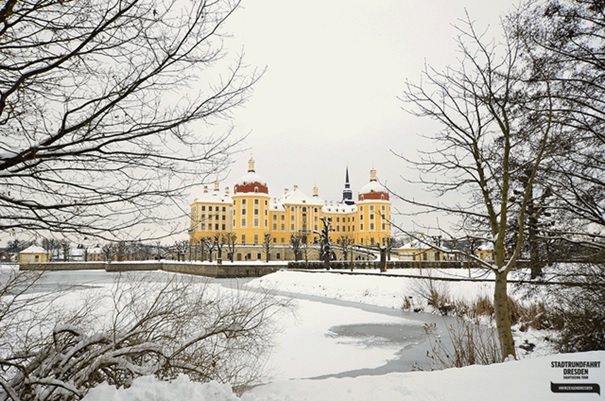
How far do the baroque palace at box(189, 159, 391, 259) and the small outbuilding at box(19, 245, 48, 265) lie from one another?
68791 mm

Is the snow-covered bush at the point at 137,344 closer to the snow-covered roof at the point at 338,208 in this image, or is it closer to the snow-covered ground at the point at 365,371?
the snow-covered ground at the point at 365,371

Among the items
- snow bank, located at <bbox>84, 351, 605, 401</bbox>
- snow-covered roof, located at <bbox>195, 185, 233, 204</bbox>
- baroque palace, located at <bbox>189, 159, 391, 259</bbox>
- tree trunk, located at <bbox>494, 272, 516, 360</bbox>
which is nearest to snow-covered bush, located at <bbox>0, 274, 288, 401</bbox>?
snow bank, located at <bbox>84, 351, 605, 401</bbox>

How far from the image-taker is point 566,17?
7352 millimetres

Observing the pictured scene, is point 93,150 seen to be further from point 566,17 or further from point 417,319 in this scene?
point 417,319

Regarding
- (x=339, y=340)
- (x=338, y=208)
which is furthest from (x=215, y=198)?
(x=339, y=340)

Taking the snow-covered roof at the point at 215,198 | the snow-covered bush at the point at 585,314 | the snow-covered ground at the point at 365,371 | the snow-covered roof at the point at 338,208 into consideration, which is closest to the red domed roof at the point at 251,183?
the snow-covered roof at the point at 215,198

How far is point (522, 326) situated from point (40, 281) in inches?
530

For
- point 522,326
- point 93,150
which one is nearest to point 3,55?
point 93,150

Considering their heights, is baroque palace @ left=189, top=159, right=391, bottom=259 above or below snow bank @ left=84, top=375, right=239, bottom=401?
above

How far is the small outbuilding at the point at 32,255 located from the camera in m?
4.73

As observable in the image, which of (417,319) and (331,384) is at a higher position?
(331,384)

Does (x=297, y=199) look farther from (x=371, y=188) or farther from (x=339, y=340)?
(x=339, y=340)

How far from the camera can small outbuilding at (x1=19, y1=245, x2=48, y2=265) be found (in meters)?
4.73

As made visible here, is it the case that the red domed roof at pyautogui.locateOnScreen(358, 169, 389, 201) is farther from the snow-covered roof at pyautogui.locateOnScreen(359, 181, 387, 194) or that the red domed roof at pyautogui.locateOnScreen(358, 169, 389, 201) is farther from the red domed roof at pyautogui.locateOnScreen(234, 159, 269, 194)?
the red domed roof at pyautogui.locateOnScreen(234, 159, 269, 194)
